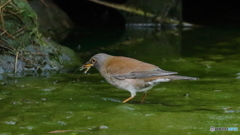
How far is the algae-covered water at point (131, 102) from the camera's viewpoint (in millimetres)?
4977

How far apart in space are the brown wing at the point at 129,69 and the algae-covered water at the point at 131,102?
34 centimetres

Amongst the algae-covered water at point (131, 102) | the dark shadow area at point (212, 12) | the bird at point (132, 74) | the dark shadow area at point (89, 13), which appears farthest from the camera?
the dark shadow area at point (89, 13)

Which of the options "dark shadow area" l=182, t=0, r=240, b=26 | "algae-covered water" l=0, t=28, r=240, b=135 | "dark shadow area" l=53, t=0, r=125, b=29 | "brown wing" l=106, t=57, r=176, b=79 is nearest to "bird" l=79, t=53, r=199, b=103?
"brown wing" l=106, t=57, r=176, b=79

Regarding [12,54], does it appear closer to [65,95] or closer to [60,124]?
[65,95]

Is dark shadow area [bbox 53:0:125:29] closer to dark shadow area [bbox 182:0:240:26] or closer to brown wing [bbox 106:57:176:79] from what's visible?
dark shadow area [bbox 182:0:240:26]

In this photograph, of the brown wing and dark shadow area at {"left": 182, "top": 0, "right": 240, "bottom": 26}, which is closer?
the brown wing

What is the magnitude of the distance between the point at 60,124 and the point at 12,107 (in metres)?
1.01

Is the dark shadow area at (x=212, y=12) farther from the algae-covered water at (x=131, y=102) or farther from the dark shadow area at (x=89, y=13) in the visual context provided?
the algae-covered water at (x=131, y=102)

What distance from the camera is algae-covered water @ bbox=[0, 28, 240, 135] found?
4.98 m

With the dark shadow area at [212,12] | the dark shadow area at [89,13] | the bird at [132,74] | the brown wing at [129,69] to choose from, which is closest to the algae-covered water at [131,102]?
the bird at [132,74]

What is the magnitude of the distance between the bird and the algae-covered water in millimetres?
206

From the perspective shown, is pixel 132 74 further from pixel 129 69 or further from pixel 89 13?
pixel 89 13

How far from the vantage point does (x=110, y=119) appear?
17.2 ft

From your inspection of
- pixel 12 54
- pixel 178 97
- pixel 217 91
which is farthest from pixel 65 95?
pixel 12 54
